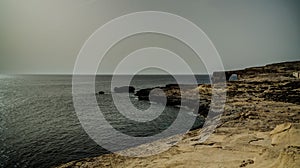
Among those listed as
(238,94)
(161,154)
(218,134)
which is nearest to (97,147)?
(161,154)

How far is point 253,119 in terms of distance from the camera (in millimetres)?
18344

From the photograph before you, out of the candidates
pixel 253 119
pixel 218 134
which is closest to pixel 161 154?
pixel 218 134

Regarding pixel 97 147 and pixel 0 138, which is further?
pixel 0 138

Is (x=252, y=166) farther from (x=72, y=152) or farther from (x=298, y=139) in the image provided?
(x=72, y=152)

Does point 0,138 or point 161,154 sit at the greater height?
point 0,138

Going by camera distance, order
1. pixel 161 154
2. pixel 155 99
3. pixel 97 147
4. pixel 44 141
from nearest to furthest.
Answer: pixel 161 154, pixel 97 147, pixel 44 141, pixel 155 99

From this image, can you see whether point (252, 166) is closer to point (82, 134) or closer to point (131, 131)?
point (131, 131)

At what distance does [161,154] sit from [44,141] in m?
13.0

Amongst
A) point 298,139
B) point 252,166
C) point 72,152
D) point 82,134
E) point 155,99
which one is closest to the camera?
point 252,166

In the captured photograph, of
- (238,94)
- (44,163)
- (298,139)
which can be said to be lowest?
(44,163)

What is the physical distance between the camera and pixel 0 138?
67.0ft

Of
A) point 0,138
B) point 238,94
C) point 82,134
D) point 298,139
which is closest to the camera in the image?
point 298,139

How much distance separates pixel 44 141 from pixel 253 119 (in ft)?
64.6

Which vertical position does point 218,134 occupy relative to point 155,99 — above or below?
below
